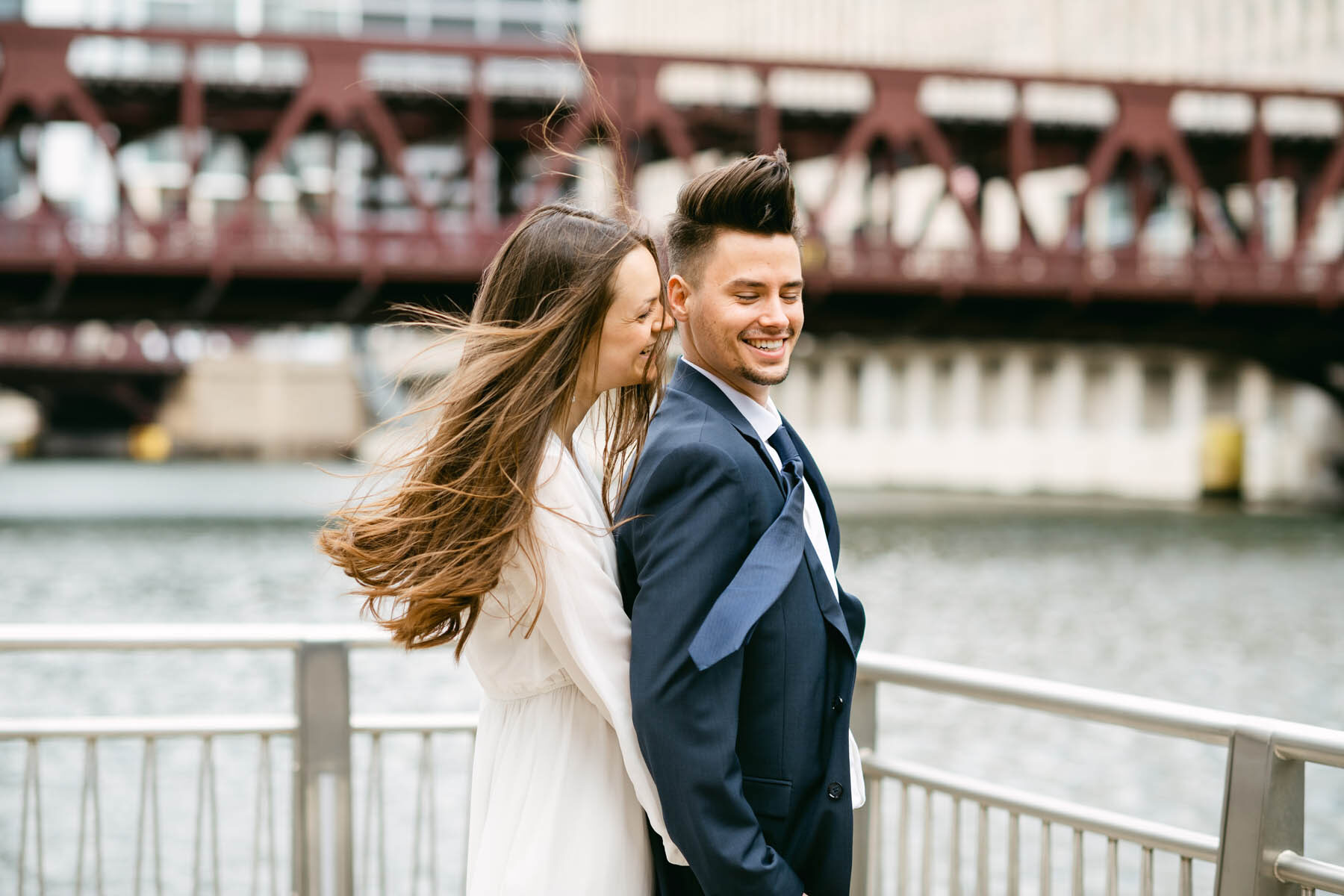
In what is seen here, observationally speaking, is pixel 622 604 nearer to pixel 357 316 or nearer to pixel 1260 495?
pixel 357 316

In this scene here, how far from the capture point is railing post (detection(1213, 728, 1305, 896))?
3.11 m

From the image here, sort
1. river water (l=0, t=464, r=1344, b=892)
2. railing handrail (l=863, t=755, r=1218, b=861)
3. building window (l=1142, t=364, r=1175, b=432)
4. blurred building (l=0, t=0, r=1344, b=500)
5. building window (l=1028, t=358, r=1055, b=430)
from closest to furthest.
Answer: railing handrail (l=863, t=755, r=1218, b=861) < river water (l=0, t=464, r=1344, b=892) < blurred building (l=0, t=0, r=1344, b=500) < building window (l=1142, t=364, r=1175, b=432) < building window (l=1028, t=358, r=1055, b=430)

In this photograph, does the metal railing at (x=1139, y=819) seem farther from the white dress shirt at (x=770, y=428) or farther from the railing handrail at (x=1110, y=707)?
the white dress shirt at (x=770, y=428)

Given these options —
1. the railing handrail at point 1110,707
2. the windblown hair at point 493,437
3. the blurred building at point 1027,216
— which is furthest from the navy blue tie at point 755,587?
the blurred building at point 1027,216

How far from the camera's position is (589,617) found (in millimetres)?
2715

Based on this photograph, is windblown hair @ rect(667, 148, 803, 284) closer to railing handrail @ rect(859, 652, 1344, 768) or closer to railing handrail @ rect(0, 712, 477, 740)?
railing handrail @ rect(859, 652, 1344, 768)

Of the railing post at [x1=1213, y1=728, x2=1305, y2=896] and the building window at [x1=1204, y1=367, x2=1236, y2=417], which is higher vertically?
the railing post at [x1=1213, y1=728, x2=1305, y2=896]

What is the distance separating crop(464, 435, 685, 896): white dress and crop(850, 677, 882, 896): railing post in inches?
51.4

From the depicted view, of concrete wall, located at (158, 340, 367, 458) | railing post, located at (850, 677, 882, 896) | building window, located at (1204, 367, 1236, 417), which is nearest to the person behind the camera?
railing post, located at (850, 677, 882, 896)

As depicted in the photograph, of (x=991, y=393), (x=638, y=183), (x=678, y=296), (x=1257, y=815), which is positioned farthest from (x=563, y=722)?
(x=991, y=393)

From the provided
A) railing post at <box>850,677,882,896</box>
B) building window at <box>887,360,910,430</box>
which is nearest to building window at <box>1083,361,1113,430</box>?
building window at <box>887,360,910,430</box>

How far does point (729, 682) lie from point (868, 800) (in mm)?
1767

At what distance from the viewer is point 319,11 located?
153000mm

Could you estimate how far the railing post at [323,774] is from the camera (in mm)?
4133
